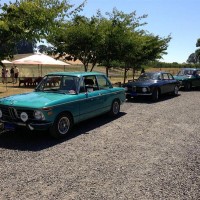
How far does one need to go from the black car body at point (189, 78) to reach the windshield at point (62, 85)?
11818 millimetres

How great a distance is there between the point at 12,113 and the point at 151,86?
7771mm

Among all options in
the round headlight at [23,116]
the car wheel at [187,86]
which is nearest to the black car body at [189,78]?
the car wheel at [187,86]

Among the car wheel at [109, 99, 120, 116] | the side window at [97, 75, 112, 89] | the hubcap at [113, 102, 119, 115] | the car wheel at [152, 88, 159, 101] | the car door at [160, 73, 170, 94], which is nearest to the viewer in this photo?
the side window at [97, 75, 112, 89]

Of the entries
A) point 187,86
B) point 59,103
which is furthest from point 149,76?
point 59,103

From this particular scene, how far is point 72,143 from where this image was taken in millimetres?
6711

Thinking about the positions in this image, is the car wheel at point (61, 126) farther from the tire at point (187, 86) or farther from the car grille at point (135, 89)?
the tire at point (187, 86)

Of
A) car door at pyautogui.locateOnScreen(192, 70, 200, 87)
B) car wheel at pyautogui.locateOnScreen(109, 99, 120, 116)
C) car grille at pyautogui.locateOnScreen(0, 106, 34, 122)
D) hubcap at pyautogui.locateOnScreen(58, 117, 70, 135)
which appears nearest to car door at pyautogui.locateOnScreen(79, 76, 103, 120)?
hubcap at pyautogui.locateOnScreen(58, 117, 70, 135)

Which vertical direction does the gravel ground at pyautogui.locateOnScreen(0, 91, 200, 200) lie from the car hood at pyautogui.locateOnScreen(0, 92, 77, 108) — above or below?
below

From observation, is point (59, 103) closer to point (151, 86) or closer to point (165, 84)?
point (151, 86)

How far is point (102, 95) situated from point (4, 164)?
405 centimetres

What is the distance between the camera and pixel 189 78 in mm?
18359

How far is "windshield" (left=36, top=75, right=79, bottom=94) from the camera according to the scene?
25.5 ft

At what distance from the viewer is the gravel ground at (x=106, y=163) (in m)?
4.30

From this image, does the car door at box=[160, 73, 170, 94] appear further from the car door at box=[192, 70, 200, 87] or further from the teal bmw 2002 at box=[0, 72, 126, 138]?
the teal bmw 2002 at box=[0, 72, 126, 138]
